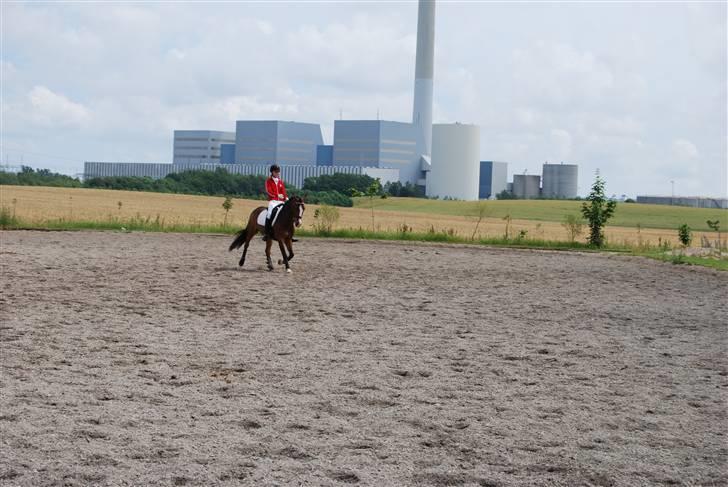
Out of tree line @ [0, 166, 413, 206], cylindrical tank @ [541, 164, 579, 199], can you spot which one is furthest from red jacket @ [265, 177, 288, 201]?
cylindrical tank @ [541, 164, 579, 199]

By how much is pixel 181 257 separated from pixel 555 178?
417 ft

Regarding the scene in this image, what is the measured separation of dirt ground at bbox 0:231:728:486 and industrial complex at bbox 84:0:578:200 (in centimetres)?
11144

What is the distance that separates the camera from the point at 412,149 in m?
141

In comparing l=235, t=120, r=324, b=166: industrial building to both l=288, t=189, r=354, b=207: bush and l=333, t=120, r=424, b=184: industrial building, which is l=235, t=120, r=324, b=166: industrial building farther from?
l=288, t=189, r=354, b=207: bush

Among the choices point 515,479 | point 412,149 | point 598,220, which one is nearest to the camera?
point 515,479

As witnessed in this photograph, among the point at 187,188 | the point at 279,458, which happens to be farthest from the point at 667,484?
the point at 187,188

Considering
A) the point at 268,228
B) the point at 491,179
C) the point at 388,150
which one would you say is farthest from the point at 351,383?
the point at 491,179

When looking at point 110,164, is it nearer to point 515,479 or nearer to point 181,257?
point 181,257

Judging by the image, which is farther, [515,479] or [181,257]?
[181,257]

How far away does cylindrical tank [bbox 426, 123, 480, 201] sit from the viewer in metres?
128

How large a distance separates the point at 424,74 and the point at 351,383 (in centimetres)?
13719

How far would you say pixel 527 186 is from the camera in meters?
145

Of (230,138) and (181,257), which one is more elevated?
(230,138)

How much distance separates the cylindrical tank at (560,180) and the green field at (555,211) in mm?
37003
